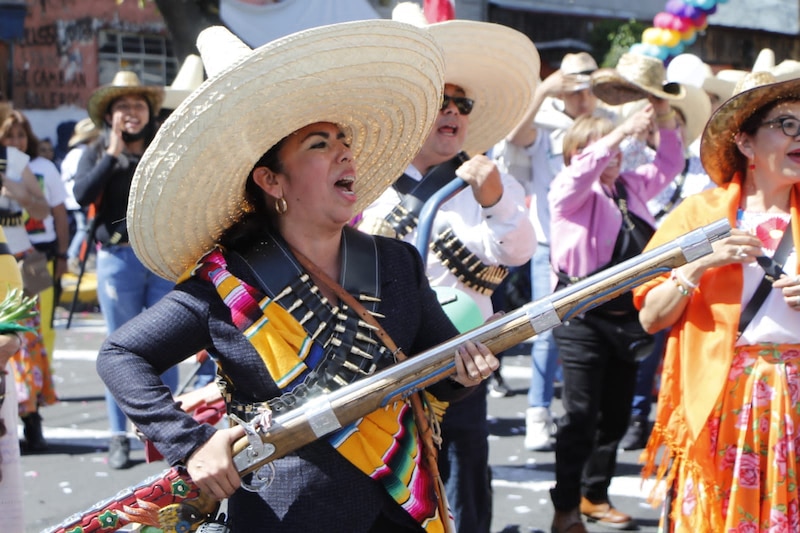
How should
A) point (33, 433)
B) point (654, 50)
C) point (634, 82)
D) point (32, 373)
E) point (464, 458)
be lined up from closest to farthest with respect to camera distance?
point (464, 458) < point (634, 82) < point (33, 433) < point (32, 373) < point (654, 50)

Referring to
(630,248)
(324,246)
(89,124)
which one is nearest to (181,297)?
(324,246)

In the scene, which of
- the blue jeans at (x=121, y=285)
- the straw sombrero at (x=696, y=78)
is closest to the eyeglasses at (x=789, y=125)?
the straw sombrero at (x=696, y=78)

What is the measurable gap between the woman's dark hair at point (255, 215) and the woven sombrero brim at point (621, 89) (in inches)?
137

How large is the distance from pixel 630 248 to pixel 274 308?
3136 mm

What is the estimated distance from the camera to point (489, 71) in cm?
450

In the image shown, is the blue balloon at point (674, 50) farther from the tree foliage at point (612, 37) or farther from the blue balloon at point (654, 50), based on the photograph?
the tree foliage at point (612, 37)

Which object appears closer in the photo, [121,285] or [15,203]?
[121,285]

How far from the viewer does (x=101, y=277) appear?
6691 mm

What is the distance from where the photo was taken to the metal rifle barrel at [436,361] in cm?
257

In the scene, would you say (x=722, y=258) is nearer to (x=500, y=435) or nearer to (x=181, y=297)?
(x=181, y=297)

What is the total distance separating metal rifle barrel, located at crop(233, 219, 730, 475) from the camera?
2574 millimetres

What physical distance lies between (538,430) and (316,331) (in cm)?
444

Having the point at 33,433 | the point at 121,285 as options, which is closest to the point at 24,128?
the point at 121,285

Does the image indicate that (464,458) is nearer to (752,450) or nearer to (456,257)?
(456,257)
